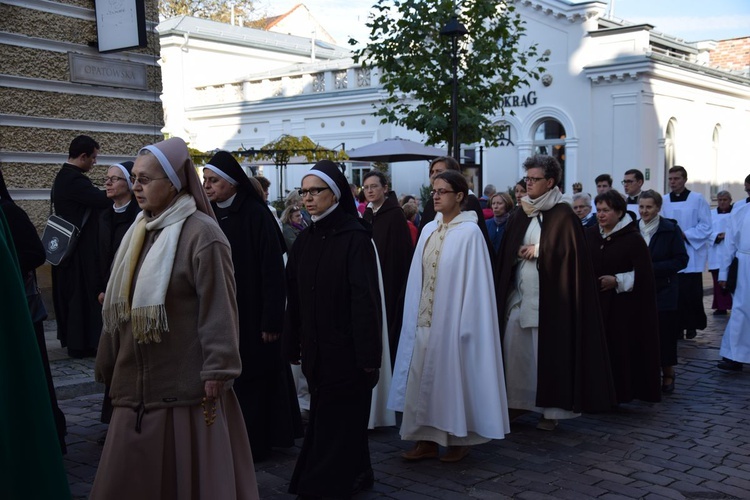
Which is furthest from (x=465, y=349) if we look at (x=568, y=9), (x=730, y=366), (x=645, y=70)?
(x=568, y=9)

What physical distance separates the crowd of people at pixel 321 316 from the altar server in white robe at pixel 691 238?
10.5 ft

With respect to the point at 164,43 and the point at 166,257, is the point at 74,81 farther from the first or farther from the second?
the point at 164,43

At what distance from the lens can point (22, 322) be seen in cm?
258

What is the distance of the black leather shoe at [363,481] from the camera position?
5.30 m

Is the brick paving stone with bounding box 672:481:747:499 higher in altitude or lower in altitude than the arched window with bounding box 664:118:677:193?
lower

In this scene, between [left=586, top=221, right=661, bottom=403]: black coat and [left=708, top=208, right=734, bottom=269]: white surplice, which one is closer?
[left=586, top=221, right=661, bottom=403]: black coat

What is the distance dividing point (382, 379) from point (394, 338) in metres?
0.60

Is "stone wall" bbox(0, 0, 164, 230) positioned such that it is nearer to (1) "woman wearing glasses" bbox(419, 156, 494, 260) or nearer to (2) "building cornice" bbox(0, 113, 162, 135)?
(2) "building cornice" bbox(0, 113, 162, 135)

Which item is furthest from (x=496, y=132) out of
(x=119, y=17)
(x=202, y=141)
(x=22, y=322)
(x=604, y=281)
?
(x=202, y=141)

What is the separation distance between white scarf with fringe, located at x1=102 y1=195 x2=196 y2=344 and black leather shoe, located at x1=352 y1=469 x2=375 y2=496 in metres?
2.02

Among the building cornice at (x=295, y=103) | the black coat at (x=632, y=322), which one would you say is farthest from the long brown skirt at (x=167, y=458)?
the building cornice at (x=295, y=103)

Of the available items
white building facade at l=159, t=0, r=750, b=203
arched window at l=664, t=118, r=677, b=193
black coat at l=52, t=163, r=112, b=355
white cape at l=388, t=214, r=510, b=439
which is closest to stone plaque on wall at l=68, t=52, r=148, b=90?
black coat at l=52, t=163, r=112, b=355

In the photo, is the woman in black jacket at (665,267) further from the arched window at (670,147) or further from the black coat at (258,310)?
the arched window at (670,147)

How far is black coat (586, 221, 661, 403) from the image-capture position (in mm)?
7789
